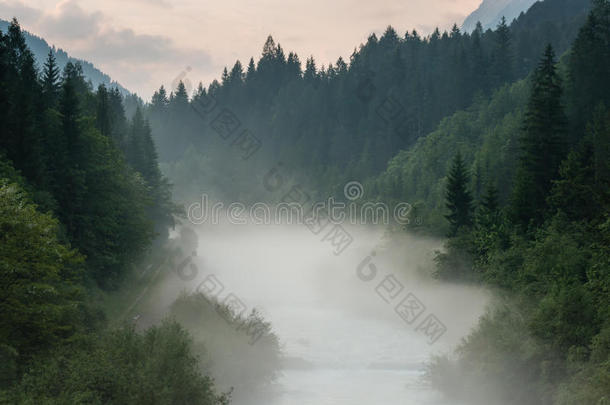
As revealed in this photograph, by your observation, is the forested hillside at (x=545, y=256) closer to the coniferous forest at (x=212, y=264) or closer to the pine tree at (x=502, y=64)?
the coniferous forest at (x=212, y=264)

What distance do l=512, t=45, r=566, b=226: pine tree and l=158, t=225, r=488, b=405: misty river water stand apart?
346 inches

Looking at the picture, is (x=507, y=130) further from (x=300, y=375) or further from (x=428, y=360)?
(x=300, y=375)

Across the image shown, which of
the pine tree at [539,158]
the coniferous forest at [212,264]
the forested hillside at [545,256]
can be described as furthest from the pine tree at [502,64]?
the pine tree at [539,158]

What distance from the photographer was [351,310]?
89.7 m

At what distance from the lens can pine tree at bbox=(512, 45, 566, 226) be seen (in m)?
59.4

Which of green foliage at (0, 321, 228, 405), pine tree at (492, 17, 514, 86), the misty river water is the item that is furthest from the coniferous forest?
pine tree at (492, 17, 514, 86)

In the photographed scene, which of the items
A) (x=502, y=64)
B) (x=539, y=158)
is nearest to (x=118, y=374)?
(x=539, y=158)

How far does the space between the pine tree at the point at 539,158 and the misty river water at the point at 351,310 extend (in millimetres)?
8782

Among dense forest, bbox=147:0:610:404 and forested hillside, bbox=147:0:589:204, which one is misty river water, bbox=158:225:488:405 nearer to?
dense forest, bbox=147:0:610:404

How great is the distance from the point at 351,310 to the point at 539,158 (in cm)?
3678

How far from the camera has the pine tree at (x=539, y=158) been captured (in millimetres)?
59406

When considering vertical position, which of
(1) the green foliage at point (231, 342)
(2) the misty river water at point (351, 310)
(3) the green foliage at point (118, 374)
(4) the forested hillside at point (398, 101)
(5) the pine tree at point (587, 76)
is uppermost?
(4) the forested hillside at point (398, 101)

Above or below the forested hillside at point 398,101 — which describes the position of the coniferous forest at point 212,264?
below

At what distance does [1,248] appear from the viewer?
28578 mm
